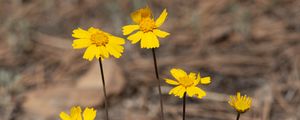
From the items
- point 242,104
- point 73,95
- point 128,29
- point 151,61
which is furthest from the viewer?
point 151,61

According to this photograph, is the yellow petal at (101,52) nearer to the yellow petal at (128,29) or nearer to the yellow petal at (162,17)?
the yellow petal at (128,29)

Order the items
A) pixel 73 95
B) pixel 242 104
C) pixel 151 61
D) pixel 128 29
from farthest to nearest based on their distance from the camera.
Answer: pixel 151 61 → pixel 73 95 → pixel 128 29 → pixel 242 104

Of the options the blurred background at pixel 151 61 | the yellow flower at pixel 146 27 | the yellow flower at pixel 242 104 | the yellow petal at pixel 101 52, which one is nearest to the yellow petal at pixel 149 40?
the yellow flower at pixel 146 27

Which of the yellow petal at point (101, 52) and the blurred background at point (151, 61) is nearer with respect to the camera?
the yellow petal at point (101, 52)

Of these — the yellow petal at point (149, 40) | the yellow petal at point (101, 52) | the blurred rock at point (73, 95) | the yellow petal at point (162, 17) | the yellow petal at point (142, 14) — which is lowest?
the blurred rock at point (73, 95)

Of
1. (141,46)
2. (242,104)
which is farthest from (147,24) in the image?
(242,104)

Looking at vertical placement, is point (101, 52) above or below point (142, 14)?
below

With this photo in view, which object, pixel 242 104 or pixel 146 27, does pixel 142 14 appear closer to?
pixel 146 27
